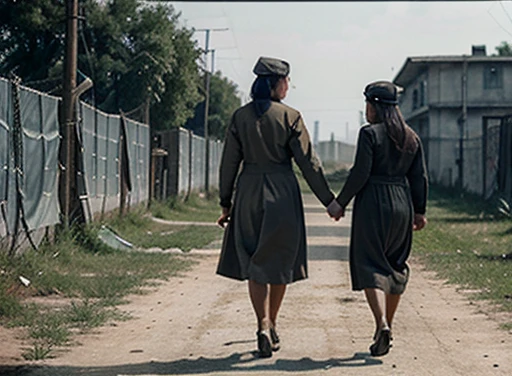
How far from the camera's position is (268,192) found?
286 inches

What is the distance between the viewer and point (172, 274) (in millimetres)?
12469

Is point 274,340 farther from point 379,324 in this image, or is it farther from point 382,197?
point 382,197

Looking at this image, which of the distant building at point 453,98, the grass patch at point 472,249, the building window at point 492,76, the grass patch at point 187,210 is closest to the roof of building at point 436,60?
the distant building at point 453,98

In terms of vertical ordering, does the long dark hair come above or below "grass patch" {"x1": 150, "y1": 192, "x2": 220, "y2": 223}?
above

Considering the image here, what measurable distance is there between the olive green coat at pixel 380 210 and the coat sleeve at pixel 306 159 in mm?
163

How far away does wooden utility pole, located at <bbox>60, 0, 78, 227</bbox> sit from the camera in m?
13.9

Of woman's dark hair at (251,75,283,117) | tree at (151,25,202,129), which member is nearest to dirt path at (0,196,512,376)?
woman's dark hair at (251,75,283,117)

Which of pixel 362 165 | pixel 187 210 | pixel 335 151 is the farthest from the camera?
pixel 335 151

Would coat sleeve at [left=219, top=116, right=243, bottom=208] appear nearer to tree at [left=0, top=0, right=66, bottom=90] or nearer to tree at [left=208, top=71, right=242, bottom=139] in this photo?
tree at [left=0, top=0, right=66, bottom=90]

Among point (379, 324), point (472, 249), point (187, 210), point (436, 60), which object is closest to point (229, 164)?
point (379, 324)

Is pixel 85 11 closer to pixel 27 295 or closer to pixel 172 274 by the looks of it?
pixel 172 274

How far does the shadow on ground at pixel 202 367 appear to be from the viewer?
6688mm

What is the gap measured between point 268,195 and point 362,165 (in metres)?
0.69

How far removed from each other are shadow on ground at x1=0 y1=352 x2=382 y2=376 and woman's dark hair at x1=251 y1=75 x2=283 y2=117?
1.81 metres
